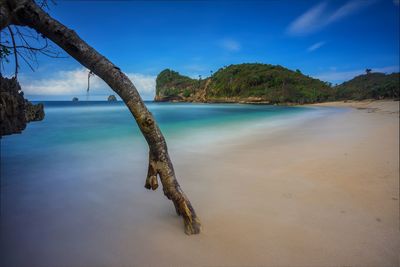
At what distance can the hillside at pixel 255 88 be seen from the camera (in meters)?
79.0

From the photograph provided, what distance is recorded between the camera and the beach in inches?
110

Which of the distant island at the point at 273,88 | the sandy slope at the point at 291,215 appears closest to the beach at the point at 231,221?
the sandy slope at the point at 291,215

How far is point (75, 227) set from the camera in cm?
360

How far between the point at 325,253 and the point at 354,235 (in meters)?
0.67

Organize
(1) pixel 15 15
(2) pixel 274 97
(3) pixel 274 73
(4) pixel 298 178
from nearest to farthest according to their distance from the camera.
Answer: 1. (1) pixel 15 15
2. (4) pixel 298 178
3. (2) pixel 274 97
4. (3) pixel 274 73

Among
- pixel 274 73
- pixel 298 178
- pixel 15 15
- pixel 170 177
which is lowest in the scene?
pixel 298 178

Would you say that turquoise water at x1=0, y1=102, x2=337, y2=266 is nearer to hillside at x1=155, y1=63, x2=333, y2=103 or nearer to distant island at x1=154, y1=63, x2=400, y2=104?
distant island at x1=154, y1=63, x2=400, y2=104

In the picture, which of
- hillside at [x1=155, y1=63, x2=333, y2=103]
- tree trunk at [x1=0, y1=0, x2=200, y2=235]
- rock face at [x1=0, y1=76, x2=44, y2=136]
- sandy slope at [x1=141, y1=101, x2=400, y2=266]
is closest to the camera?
tree trunk at [x1=0, y1=0, x2=200, y2=235]

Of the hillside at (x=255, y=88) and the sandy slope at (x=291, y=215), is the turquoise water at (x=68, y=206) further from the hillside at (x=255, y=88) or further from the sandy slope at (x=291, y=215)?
the hillside at (x=255, y=88)

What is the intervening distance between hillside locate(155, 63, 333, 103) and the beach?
247 ft

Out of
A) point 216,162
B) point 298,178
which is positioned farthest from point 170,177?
point 216,162

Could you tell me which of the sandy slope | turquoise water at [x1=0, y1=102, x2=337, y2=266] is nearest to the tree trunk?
the sandy slope

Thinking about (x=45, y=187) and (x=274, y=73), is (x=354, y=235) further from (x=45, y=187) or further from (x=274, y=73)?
(x=274, y=73)

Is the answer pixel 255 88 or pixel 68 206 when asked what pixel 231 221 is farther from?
pixel 255 88
